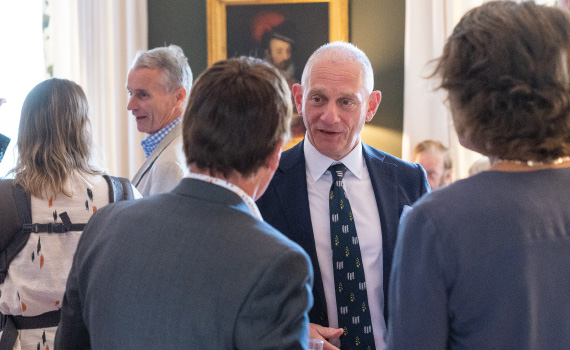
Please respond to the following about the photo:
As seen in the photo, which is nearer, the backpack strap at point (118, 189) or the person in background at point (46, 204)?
the person in background at point (46, 204)

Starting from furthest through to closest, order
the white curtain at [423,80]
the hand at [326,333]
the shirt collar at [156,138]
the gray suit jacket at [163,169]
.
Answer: the white curtain at [423,80]
the shirt collar at [156,138]
the gray suit jacket at [163,169]
the hand at [326,333]

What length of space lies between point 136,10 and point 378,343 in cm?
444

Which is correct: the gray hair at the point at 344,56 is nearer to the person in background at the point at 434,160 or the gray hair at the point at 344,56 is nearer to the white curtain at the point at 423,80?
the person in background at the point at 434,160

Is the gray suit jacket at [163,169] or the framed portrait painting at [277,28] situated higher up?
the framed portrait painting at [277,28]

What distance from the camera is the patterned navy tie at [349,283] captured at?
7.35 ft

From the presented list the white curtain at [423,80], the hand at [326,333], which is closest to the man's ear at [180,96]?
the hand at [326,333]

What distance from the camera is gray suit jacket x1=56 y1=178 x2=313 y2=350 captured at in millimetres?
1298

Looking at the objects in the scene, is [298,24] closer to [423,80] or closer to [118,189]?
[423,80]

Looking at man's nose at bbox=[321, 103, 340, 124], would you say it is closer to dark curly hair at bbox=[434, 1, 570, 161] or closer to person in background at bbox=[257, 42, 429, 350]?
person in background at bbox=[257, 42, 429, 350]

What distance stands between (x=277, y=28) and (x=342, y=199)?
3.67m

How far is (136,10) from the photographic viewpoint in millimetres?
5855

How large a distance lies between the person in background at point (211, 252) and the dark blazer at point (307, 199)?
0.83m

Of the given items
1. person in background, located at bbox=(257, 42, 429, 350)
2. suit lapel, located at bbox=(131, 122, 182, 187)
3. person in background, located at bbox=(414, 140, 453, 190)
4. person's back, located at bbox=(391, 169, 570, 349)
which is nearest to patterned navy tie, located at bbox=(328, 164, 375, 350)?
person in background, located at bbox=(257, 42, 429, 350)

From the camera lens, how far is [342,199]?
7.79 feet
